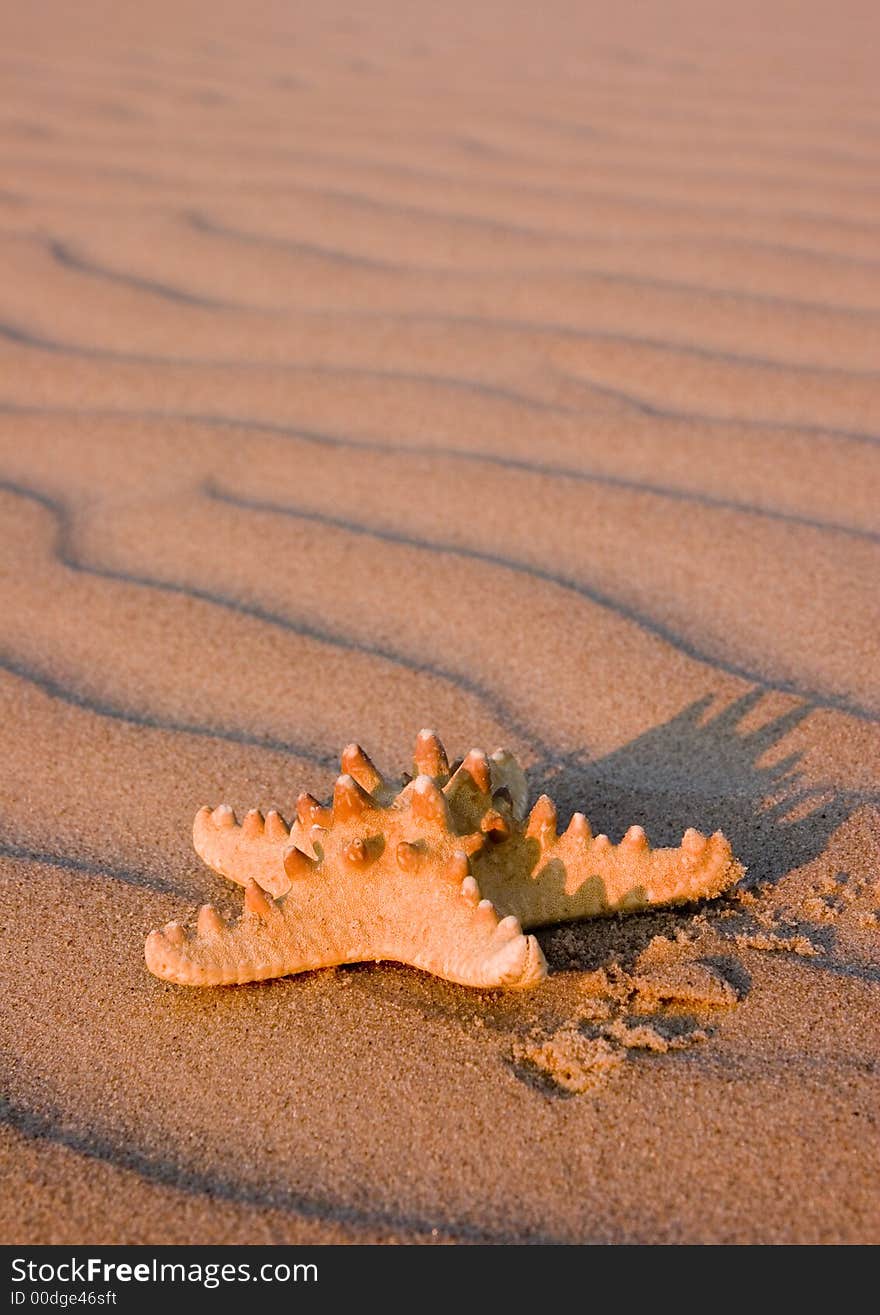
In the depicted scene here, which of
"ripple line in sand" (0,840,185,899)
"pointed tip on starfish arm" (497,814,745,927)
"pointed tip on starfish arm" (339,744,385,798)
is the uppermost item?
"pointed tip on starfish arm" (339,744,385,798)

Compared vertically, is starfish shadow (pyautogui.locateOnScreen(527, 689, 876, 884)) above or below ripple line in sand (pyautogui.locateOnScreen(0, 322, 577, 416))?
below

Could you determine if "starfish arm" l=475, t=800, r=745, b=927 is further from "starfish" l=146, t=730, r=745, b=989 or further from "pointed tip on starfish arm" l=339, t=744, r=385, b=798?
"pointed tip on starfish arm" l=339, t=744, r=385, b=798

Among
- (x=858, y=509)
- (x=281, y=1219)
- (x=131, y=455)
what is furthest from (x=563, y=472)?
(x=281, y=1219)

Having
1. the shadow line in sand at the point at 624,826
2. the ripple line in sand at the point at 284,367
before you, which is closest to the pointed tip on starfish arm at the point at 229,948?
the shadow line in sand at the point at 624,826

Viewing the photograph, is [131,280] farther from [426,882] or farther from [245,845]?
[426,882]

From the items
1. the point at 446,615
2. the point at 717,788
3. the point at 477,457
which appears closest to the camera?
the point at 717,788

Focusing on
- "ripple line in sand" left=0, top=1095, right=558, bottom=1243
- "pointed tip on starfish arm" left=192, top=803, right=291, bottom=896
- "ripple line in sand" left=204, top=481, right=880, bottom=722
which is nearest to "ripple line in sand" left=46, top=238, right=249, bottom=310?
"ripple line in sand" left=204, top=481, right=880, bottom=722

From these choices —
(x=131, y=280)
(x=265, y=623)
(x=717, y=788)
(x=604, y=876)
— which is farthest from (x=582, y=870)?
(x=131, y=280)
